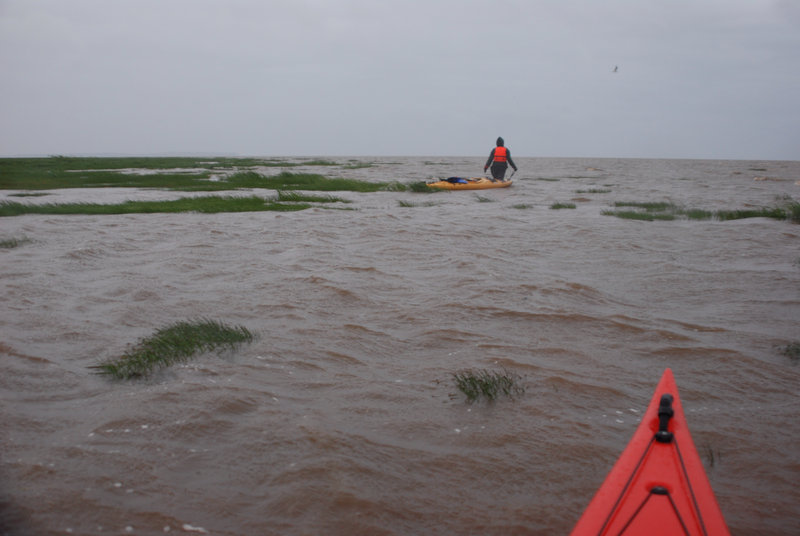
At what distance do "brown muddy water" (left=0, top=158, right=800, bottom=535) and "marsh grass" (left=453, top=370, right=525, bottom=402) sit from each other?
75 millimetres

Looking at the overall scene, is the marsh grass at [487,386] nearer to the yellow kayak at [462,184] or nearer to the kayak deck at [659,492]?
the kayak deck at [659,492]

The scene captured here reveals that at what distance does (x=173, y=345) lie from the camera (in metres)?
4.71

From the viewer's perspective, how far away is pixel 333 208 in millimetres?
14945

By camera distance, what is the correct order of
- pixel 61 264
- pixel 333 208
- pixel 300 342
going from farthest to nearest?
pixel 333 208 → pixel 61 264 → pixel 300 342

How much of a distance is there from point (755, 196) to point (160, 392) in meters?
21.2

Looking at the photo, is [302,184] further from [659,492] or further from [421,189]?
[659,492]

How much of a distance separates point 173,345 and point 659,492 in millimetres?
3767

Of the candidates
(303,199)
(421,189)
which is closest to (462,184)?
(421,189)

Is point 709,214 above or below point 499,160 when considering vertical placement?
below

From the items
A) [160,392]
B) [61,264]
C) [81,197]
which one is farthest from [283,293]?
[81,197]

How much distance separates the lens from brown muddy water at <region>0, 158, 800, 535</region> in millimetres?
2854

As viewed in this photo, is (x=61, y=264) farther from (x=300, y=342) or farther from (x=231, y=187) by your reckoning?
(x=231, y=187)

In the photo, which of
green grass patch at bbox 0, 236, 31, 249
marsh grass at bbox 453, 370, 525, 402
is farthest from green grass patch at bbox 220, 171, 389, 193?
marsh grass at bbox 453, 370, 525, 402

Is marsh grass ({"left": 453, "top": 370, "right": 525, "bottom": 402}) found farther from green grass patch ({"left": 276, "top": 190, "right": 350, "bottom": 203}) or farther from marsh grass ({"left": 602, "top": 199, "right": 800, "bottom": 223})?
green grass patch ({"left": 276, "top": 190, "right": 350, "bottom": 203})
